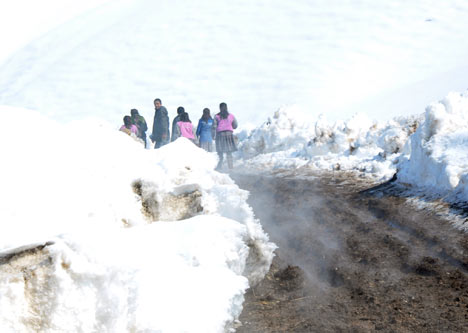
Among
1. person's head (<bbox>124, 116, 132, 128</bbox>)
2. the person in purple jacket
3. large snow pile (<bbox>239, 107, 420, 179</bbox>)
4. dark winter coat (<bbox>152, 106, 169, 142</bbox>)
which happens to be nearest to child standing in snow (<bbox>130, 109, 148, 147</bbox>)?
dark winter coat (<bbox>152, 106, 169, 142</bbox>)

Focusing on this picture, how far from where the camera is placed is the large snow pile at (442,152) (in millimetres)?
6766

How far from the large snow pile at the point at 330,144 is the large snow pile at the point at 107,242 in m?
6.12

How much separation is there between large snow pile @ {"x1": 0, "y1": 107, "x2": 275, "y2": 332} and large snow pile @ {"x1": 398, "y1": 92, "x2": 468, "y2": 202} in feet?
12.2

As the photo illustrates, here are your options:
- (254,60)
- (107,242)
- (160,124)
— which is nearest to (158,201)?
(107,242)

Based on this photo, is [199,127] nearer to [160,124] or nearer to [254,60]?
[160,124]

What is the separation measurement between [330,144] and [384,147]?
2.26 m

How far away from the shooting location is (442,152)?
23.9 feet

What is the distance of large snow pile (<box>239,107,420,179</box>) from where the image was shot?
1072 cm

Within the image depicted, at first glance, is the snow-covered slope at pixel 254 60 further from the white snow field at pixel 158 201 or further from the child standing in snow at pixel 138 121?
the child standing in snow at pixel 138 121

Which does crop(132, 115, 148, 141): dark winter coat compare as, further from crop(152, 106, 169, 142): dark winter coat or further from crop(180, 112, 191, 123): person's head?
crop(180, 112, 191, 123): person's head

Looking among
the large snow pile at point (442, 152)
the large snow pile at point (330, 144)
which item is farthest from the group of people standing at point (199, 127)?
the large snow pile at point (442, 152)

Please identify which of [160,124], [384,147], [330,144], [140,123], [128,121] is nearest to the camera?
[384,147]

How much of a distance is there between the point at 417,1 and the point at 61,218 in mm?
46328

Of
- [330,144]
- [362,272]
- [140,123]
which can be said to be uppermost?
[140,123]
